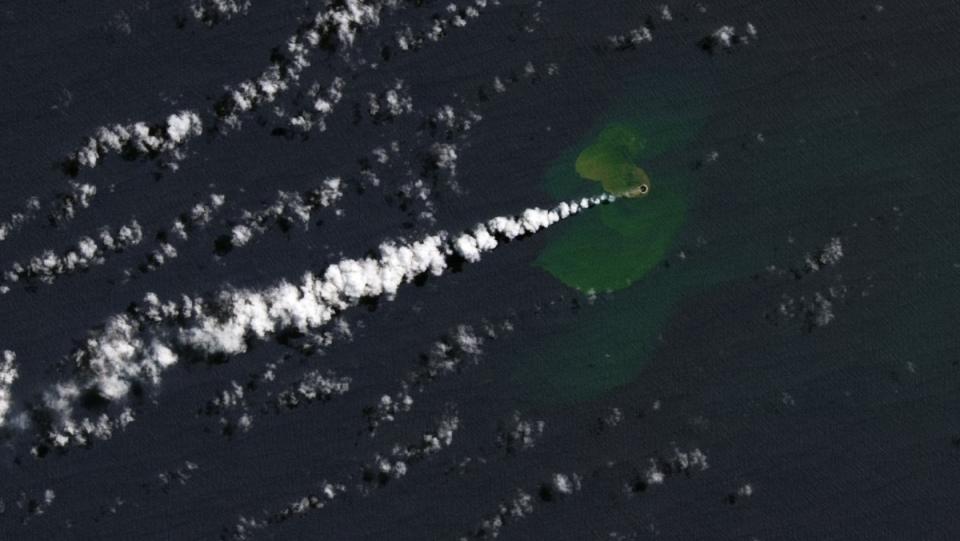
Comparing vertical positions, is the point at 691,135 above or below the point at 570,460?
above

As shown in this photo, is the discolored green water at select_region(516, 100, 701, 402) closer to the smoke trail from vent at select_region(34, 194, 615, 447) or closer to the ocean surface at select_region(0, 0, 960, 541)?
the ocean surface at select_region(0, 0, 960, 541)

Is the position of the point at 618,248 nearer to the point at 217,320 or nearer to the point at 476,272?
the point at 476,272

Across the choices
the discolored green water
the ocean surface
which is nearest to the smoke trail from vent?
the ocean surface

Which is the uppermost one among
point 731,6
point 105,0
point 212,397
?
point 105,0

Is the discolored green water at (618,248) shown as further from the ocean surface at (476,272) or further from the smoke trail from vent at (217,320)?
the smoke trail from vent at (217,320)

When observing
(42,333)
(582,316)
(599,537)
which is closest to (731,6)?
(582,316)

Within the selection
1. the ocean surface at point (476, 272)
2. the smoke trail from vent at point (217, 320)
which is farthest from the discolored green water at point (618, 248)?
the smoke trail from vent at point (217, 320)

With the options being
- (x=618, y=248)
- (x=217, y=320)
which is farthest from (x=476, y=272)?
(x=217, y=320)

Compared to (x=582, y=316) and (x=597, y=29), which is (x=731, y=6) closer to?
(x=597, y=29)
